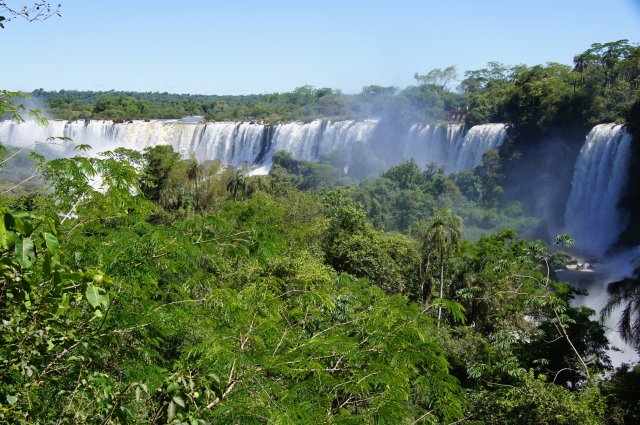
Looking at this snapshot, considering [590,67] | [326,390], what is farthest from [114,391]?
[590,67]

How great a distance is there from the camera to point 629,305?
12.9m

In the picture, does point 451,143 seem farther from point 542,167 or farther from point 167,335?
point 167,335

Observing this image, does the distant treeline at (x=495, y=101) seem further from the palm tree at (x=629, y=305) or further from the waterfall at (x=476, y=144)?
the palm tree at (x=629, y=305)

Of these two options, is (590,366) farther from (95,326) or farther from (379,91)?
(379,91)

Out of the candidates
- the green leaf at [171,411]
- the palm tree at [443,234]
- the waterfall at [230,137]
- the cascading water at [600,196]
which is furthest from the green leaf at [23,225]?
the waterfall at [230,137]

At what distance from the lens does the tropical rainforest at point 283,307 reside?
2.92 metres

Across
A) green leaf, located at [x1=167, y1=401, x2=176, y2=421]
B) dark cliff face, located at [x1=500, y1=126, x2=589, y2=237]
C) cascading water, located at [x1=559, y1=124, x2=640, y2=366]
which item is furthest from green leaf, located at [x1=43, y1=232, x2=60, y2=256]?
dark cliff face, located at [x1=500, y1=126, x2=589, y2=237]

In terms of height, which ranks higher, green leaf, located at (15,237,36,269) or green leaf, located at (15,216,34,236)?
green leaf, located at (15,216,34,236)

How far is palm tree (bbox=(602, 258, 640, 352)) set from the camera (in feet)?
41.5

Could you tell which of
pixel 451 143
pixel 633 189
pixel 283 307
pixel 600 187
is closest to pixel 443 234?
pixel 283 307

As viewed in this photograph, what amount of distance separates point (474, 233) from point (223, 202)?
1674 cm

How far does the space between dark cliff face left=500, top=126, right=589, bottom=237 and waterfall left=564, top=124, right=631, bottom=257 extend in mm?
2326

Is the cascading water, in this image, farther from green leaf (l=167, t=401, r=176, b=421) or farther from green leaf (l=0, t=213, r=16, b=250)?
green leaf (l=0, t=213, r=16, b=250)

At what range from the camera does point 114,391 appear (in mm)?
2975
